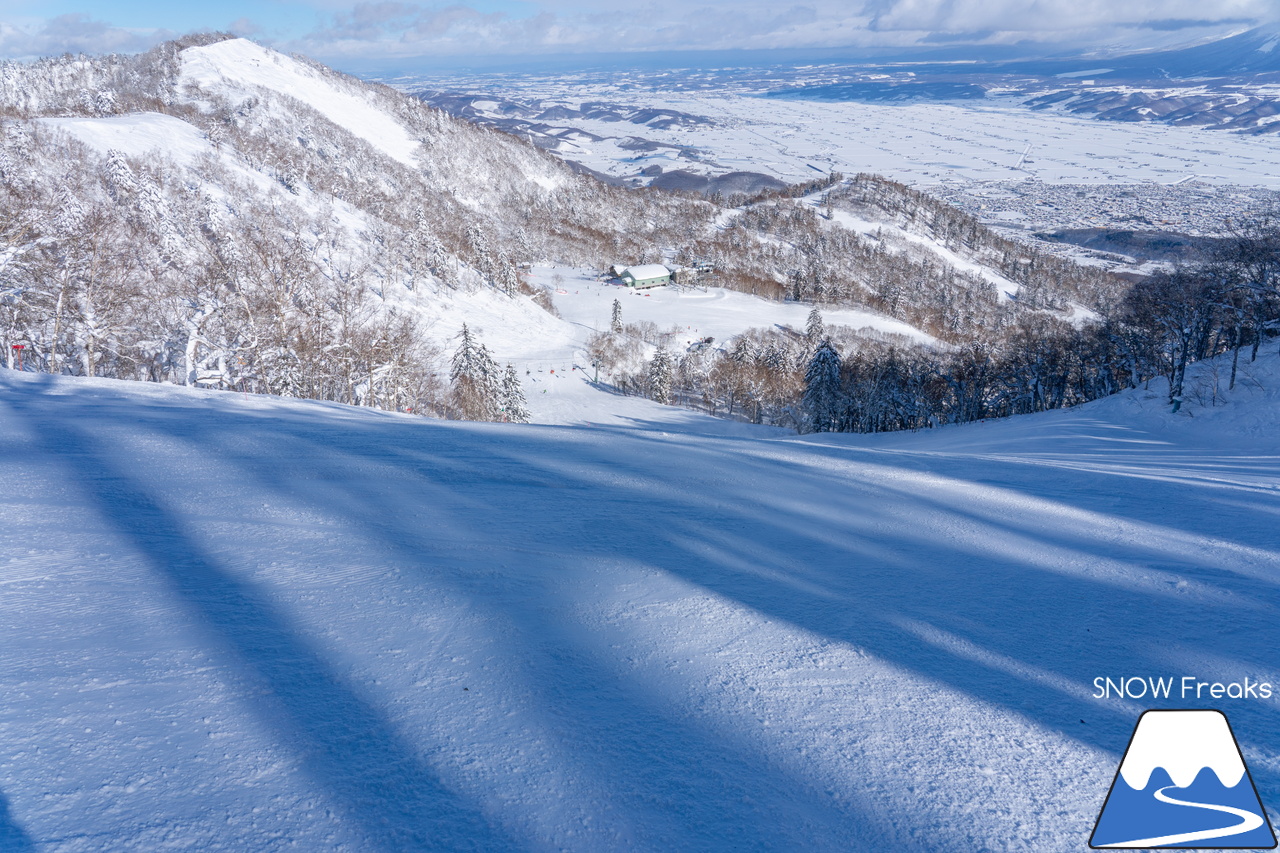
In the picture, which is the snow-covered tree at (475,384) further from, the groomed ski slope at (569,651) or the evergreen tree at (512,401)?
the groomed ski slope at (569,651)

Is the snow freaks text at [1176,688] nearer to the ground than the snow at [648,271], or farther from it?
nearer to the ground

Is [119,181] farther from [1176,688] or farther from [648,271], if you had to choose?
[648,271]

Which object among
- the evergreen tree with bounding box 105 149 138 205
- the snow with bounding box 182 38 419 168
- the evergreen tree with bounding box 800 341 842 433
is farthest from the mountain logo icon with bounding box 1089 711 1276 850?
the snow with bounding box 182 38 419 168

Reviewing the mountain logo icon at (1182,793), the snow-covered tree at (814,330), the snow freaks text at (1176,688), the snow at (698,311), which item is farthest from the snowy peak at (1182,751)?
the snow-covered tree at (814,330)

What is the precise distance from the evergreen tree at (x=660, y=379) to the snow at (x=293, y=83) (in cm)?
9521

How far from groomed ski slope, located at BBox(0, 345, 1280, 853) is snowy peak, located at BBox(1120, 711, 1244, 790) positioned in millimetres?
108

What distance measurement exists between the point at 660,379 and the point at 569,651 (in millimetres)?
45878

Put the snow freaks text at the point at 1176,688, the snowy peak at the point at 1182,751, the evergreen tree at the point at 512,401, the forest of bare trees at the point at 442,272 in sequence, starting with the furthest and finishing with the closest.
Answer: the evergreen tree at the point at 512,401, the forest of bare trees at the point at 442,272, the snow freaks text at the point at 1176,688, the snowy peak at the point at 1182,751

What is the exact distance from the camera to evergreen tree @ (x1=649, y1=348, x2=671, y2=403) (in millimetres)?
48656

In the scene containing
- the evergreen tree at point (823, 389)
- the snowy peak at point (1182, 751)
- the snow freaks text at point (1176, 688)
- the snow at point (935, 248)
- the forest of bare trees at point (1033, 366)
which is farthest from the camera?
the snow at point (935, 248)

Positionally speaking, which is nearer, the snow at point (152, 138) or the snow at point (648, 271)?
the snow at point (152, 138)

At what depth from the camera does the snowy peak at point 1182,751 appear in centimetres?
266

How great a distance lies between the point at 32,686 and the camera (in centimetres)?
275

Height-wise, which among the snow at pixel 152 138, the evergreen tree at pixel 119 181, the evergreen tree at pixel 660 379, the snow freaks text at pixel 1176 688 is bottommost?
the evergreen tree at pixel 660 379
